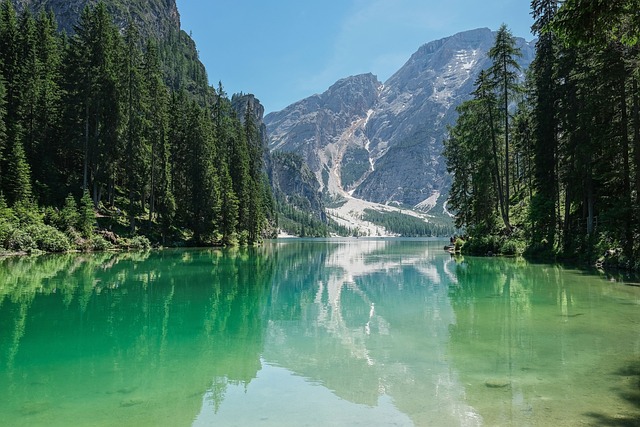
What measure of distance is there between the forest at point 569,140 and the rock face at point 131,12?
111730 millimetres

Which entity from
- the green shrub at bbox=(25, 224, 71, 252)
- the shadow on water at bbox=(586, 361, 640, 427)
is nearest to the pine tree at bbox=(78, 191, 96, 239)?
the green shrub at bbox=(25, 224, 71, 252)

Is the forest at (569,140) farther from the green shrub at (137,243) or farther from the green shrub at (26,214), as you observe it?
the green shrub at (26,214)

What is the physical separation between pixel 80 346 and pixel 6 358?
131 cm

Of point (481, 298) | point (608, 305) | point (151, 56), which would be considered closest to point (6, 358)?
point (481, 298)

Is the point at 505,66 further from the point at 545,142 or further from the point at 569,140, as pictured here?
the point at 569,140

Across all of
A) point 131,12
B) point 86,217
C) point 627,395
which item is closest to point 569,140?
Answer: point 627,395

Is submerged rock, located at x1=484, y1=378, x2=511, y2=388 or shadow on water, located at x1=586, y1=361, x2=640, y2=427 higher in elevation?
shadow on water, located at x1=586, y1=361, x2=640, y2=427

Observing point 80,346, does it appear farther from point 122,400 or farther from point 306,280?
point 306,280

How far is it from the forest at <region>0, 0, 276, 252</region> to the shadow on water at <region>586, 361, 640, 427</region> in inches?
1526

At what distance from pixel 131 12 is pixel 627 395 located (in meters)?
185

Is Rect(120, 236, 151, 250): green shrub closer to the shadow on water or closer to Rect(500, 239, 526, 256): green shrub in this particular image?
Rect(500, 239, 526, 256): green shrub

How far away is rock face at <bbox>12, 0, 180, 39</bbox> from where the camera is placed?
472ft

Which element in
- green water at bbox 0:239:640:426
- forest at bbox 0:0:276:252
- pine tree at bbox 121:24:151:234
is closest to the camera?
green water at bbox 0:239:640:426

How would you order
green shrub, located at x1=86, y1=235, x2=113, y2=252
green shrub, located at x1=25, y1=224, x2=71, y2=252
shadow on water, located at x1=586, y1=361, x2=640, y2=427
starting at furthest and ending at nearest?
green shrub, located at x1=86, y1=235, x2=113, y2=252 → green shrub, located at x1=25, y1=224, x2=71, y2=252 → shadow on water, located at x1=586, y1=361, x2=640, y2=427
